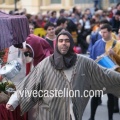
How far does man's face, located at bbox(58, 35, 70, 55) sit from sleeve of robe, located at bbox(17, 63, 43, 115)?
1.06 ft

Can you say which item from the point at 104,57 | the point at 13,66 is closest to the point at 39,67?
the point at 13,66

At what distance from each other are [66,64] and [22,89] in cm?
63

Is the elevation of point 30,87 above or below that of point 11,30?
below

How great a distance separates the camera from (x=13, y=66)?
7.88 meters

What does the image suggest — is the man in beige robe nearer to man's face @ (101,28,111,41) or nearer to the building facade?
man's face @ (101,28,111,41)

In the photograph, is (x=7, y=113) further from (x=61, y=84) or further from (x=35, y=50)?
(x=35, y=50)

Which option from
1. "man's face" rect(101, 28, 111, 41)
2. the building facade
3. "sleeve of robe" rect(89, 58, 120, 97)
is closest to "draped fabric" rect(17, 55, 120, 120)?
"sleeve of robe" rect(89, 58, 120, 97)

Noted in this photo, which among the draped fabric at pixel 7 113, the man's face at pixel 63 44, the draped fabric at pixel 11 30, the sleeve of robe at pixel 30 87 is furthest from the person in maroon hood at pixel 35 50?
the man's face at pixel 63 44

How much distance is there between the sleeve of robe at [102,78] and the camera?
683cm

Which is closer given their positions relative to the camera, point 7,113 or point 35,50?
point 7,113

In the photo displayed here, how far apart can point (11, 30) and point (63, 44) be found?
77cm

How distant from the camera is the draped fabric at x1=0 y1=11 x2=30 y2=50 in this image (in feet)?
22.4

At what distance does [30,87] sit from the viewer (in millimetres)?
6738

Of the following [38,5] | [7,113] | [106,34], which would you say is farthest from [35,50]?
[38,5]
